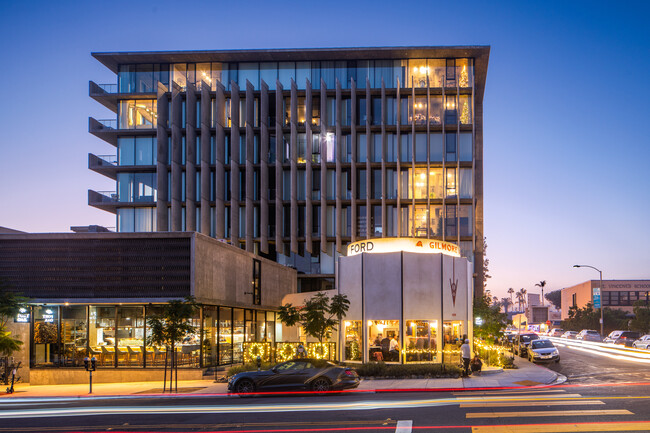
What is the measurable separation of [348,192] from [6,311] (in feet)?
115

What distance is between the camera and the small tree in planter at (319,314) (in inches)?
1157

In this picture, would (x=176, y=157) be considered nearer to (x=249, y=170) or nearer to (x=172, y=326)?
(x=249, y=170)

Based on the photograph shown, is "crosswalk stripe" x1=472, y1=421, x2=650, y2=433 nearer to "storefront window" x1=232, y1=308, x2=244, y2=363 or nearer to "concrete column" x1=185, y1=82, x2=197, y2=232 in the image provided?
"storefront window" x1=232, y1=308, x2=244, y2=363

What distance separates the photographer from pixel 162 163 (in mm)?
57469

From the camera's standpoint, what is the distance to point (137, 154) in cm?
5881

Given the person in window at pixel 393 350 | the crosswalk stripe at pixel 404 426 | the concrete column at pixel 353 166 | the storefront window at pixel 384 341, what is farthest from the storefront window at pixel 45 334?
the concrete column at pixel 353 166

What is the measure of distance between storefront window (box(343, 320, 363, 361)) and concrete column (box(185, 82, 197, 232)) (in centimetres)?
2815

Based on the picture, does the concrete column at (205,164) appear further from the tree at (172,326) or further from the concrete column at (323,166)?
the tree at (172,326)

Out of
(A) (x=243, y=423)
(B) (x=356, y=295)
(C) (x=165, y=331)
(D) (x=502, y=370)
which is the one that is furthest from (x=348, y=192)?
(A) (x=243, y=423)

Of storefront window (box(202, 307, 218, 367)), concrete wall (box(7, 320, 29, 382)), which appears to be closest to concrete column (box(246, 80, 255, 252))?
storefront window (box(202, 307, 218, 367))

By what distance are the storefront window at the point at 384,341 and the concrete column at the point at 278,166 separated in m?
25.8

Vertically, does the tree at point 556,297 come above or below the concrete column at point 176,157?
below

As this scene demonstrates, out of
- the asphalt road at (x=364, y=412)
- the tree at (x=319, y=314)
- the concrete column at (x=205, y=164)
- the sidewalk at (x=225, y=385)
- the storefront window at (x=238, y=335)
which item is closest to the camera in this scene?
the asphalt road at (x=364, y=412)

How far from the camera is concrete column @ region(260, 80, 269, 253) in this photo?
56.4 meters
